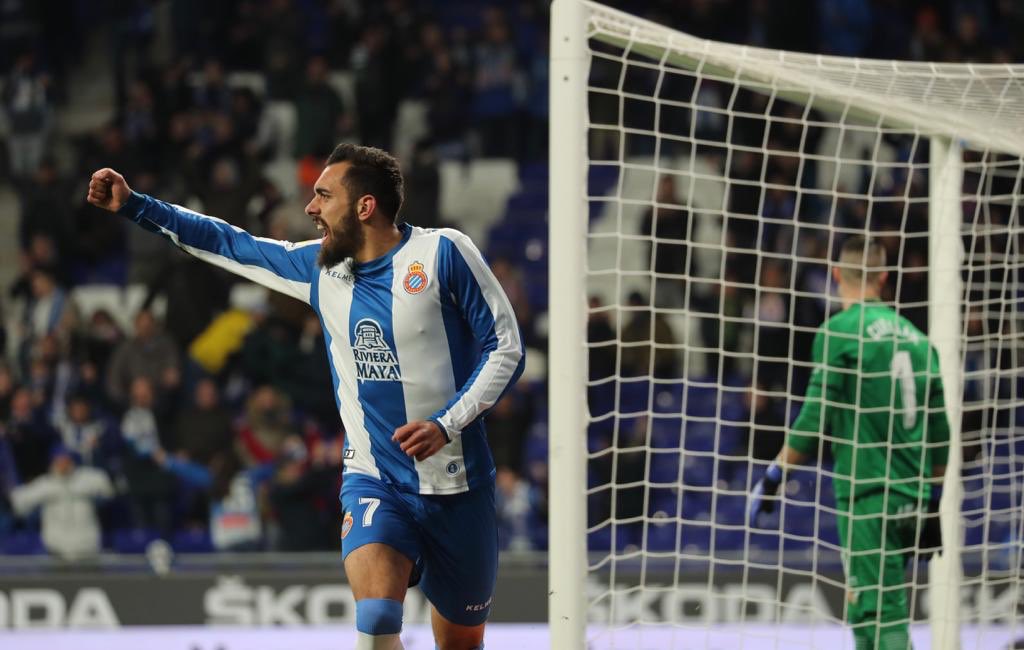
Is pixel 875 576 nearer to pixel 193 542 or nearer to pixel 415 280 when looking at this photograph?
pixel 415 280

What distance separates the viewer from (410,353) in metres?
4.54

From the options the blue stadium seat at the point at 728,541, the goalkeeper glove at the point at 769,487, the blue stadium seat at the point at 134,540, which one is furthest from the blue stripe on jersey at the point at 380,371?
the blue stadium seat at the point at 134,540

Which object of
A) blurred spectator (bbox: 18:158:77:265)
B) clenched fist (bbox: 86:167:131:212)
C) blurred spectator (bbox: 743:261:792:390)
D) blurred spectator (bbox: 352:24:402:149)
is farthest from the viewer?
blurred spectator (bbox: 352:24:402:149)

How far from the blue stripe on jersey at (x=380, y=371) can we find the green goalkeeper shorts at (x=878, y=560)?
2.19m

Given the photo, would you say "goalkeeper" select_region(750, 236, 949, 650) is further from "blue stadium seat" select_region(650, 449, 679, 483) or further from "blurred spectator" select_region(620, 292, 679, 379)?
"blue stadium seat" select_region(650, 449, 679, 483)

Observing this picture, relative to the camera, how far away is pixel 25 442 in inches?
424

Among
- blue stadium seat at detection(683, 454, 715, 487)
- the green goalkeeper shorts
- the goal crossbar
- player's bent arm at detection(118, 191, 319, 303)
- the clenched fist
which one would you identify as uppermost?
the goal crossbar

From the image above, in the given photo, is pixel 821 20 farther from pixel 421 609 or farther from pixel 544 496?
pixel 421 609

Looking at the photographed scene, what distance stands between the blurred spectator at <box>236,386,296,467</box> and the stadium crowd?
0.02 m

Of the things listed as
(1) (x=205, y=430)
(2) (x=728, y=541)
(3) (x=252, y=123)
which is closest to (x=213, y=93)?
(3) (x=252, y=123)

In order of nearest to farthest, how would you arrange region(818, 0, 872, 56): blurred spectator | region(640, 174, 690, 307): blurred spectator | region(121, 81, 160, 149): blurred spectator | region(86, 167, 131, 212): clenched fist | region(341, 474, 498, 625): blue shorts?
region(341, 474, 498, 625): blue shorts, region(86, 167, 131, 212): clenched fist, region(640, 174, 690, 307): blurred spectator, region(121, 81, 160, 149): blurred spectator, region(818, 0, 872, 56): blurred spectator

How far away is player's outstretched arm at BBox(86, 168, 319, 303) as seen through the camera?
4.77 m

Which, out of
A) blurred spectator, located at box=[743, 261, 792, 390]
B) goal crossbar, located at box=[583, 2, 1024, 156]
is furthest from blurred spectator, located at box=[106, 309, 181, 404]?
goal crossbar, located at box=[583, 2, 1024, 156]

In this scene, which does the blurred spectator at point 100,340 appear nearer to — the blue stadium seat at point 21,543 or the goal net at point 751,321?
the blue stadium seat at point 21,543
